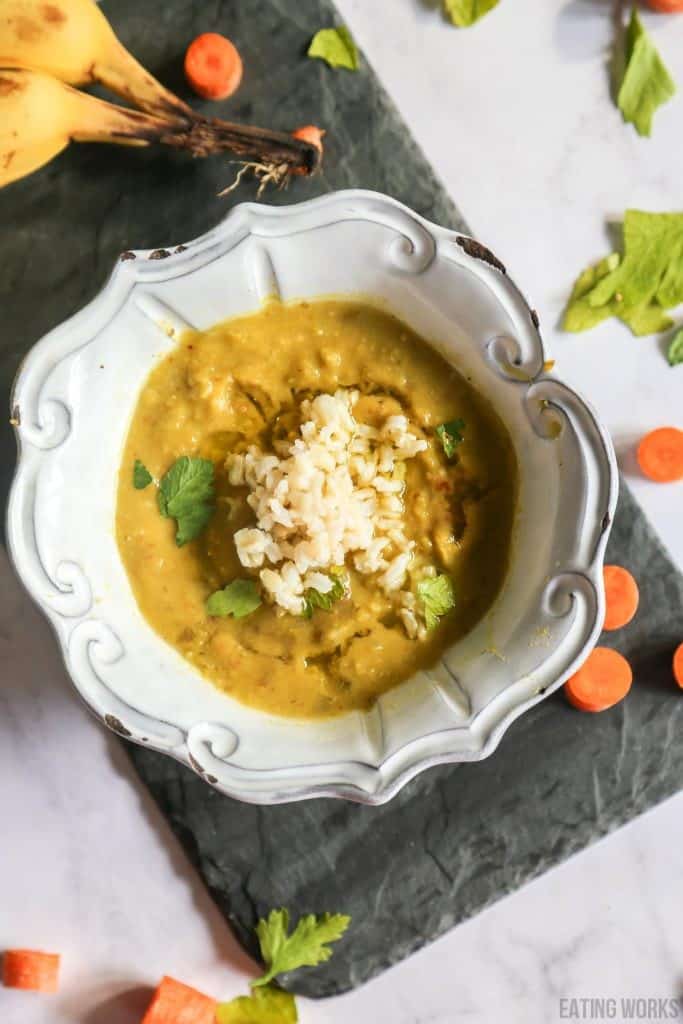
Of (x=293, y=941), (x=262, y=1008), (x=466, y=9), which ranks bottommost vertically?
(x=262, y=1008)

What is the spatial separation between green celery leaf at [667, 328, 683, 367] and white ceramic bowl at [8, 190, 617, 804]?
0.53 metres

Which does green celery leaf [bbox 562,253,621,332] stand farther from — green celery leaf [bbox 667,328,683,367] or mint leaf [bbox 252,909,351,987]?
mint leaf [bbox 252,909,351,987]

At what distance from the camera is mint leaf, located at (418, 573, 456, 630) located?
2.07 meters

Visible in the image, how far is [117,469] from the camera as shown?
2104 mm

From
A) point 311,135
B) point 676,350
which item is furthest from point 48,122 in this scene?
point 676,350

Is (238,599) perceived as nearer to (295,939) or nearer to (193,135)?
(295,939)

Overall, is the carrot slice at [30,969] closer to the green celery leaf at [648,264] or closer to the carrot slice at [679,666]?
the carrot slice at [679,666]

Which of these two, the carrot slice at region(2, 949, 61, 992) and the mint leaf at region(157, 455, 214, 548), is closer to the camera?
the mint leaf at region(157, 455, 214, 548)

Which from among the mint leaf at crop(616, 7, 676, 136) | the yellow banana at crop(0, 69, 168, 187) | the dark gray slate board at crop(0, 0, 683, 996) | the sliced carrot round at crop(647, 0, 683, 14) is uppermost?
the sliced carrot round at crop(647, 0, 683, 14)

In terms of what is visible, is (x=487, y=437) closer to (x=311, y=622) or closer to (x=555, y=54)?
(x=311, y=622)

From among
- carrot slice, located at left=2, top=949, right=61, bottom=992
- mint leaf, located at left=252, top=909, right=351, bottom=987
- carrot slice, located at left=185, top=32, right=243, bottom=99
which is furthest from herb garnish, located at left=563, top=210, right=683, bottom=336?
carrot slice, located at left=2, top=949, right=61, bottom=992

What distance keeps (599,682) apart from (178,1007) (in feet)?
3.98

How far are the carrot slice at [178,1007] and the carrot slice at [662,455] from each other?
1.58m

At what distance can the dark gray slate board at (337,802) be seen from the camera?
2283 mm
